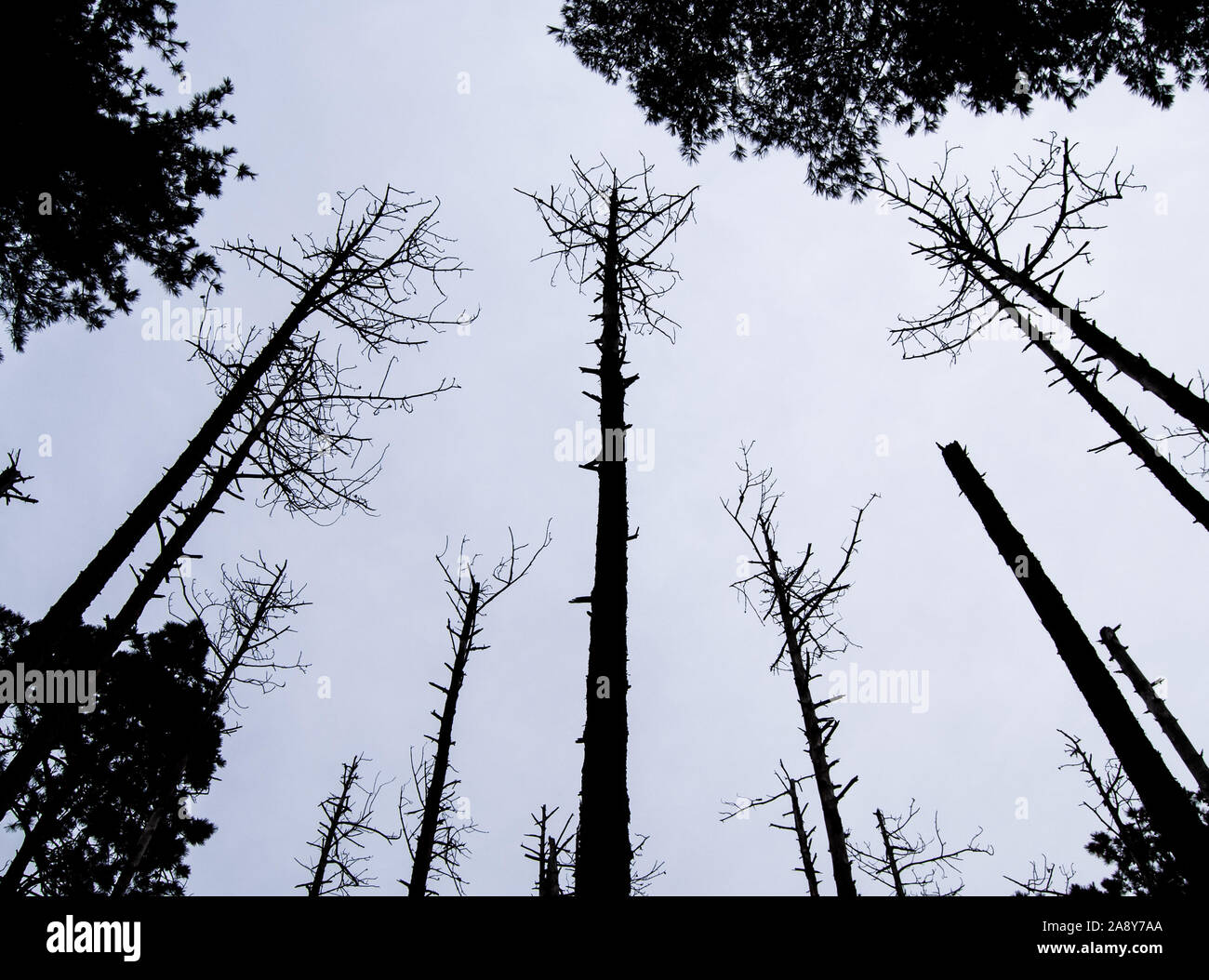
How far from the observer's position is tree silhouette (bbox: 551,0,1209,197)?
22.7 ft

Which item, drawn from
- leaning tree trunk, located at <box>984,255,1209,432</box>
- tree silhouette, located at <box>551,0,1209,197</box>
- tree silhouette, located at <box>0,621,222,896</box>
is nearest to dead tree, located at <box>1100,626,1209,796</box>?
leaning tree trunk, located at <box>984,255,1209,432</box>

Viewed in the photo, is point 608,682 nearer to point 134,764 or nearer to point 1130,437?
point 1130,437

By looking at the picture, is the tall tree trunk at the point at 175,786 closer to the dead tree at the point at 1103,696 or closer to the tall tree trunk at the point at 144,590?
the tall tree trunk at the point at 144,590

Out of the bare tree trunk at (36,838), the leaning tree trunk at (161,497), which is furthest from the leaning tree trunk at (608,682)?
the bare tree trunk at (36,838)

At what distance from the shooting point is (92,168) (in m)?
6.24

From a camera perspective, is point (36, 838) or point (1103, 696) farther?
point (36, 838)

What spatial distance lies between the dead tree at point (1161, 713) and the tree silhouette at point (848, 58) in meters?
8.52

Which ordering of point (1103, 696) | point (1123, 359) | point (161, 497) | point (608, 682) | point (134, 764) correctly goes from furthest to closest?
point (134, 764) < point (1123, 359) < point (161, 497) < point (1103, 696) < point (608, 682)

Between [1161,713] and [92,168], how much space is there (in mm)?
17538

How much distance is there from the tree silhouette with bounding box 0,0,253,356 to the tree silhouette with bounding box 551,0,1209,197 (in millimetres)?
5356

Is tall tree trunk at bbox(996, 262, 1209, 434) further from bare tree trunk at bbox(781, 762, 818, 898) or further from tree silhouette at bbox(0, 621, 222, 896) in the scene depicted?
tree silhouette at bbox(0, 621, 222, 896)

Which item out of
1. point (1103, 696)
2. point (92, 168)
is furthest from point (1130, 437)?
point (92, 168)

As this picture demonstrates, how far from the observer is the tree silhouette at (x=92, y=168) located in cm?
581
